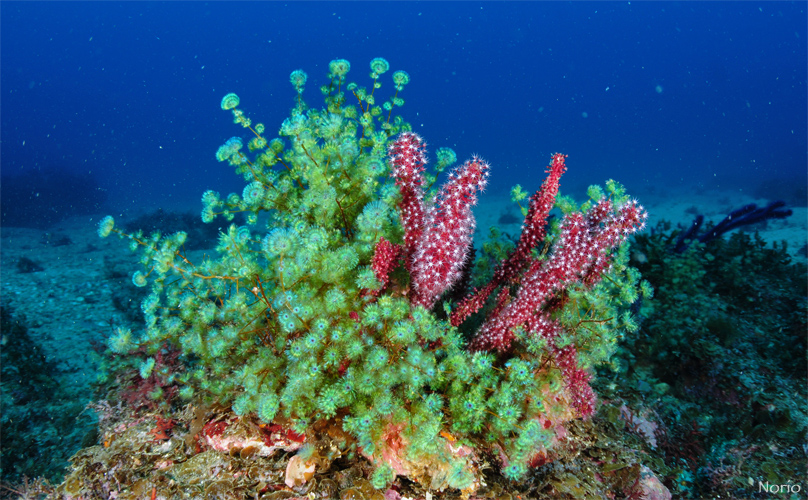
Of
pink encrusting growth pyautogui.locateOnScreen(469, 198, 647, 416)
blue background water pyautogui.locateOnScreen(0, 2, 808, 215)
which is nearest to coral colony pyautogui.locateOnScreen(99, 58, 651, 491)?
pink encrusting growth pyautogui.locateOnScreen(469, 198, 647, 416)

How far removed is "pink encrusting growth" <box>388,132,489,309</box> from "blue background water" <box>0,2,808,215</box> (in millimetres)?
43156

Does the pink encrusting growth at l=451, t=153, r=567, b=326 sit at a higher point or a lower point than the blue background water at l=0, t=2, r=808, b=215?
lower

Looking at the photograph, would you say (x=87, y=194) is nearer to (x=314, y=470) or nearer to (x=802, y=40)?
(x=314, y=470)

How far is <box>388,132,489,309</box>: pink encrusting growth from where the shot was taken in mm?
2477

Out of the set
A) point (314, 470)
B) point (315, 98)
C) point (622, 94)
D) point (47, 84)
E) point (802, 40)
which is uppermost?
point (802, 40)

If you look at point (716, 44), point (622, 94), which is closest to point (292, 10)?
point (622, 94)

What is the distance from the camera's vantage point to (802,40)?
115938 mm

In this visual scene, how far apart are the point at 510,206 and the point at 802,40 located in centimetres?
16643

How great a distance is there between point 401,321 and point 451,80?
160704 mm

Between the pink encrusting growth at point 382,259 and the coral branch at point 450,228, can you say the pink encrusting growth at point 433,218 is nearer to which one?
the coral branch at point 450,228

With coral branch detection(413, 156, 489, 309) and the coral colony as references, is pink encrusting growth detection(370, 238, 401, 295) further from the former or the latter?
coral branch detection(413, 156, 489, 309)

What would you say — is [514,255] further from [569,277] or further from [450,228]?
[450,228]

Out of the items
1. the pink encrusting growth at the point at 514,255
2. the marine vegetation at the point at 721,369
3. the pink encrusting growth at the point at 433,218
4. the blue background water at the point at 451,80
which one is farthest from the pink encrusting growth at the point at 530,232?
the blue background water at the point at 451,80

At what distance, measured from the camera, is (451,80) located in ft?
477
